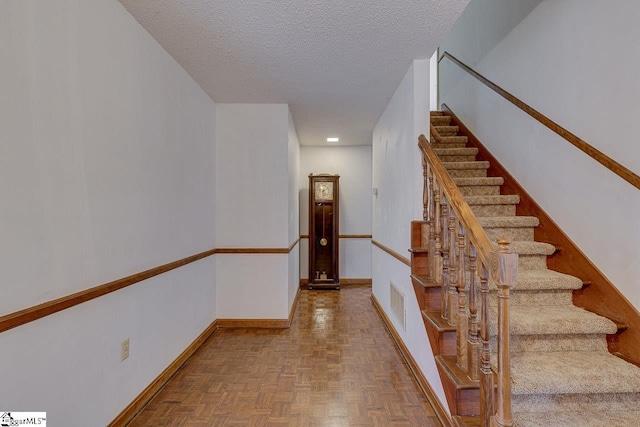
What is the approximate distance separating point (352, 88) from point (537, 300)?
2379mm

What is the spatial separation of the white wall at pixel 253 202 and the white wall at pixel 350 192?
87.1 inches

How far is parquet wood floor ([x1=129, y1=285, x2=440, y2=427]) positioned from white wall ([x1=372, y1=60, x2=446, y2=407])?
0.90ft

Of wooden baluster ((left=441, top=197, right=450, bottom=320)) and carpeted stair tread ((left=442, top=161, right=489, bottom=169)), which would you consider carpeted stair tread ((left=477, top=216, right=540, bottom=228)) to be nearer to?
wooden baluster ((left=441, top=197, right=450, bottom=320))

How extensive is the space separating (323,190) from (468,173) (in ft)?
8.65

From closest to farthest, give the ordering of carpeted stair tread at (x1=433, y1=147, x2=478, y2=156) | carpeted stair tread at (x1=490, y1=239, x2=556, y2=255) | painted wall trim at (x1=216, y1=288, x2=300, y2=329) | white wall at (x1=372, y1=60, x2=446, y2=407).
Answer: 1. carpeted stair tread at (x1=490, y1=239, x2=556, y2=255)
2. white wall at (x1=372, y1=60, x2=446, y2=407)
3. carpeted stair tread at (x1=433, y1=147, x2=478, y2=156)
4. painted wall trim at (x1=216, y1=288, x2=300, y2=329)

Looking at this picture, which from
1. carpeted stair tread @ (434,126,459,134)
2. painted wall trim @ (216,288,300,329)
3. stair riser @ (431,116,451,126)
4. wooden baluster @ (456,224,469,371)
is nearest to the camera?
wooden baluster @ (456,224,469,371)

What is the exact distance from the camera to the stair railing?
1.30 m

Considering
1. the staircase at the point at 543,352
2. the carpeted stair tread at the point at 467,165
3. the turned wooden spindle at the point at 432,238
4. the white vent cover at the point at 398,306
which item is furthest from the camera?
the carpeted stair tread at the point at 467,165

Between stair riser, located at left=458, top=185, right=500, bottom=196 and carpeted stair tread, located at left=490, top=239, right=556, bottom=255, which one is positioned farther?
stair riser, located at left=458, top=185, right=500, bottom=196

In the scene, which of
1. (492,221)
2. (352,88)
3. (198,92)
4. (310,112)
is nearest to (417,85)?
(352,88)

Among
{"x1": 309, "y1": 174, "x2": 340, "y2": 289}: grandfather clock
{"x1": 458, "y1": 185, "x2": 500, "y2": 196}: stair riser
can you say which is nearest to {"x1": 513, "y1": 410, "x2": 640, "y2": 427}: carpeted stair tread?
{"x1": 458, "y1": 185, "x2": 500, "y2": 196}: stair riser

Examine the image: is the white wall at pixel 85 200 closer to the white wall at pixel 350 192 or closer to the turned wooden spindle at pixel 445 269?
the turned wooden spindle at pixel 445 269

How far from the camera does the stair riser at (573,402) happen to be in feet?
5.29

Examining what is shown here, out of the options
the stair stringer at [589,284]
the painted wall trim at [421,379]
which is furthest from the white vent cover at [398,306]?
the stair stringer at [589,284]
